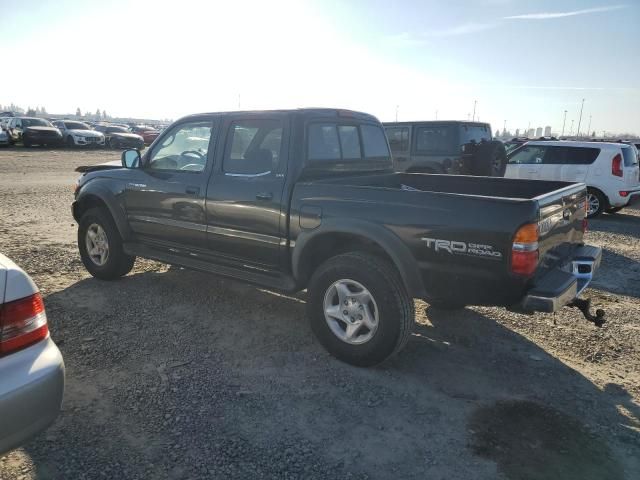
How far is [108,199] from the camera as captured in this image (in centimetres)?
536

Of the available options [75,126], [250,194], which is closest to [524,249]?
[250,194]

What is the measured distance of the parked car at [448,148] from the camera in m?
9.88

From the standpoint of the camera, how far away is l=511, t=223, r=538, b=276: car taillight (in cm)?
300

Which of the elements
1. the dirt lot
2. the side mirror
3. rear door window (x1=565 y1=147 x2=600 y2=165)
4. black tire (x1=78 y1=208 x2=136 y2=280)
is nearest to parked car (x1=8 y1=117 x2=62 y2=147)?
black tire (x1=78 y1=208 x2=136 y2=280)

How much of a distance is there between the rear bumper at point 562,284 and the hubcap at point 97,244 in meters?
4.48

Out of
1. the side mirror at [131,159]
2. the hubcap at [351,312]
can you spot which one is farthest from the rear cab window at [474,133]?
the hubcap at [351,312]

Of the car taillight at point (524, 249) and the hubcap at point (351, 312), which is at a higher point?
the car taillight at point (524, 249)

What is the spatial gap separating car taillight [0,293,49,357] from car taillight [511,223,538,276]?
2.66m

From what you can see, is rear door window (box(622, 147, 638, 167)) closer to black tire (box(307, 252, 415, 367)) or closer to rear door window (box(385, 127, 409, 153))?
rear door window (box(385, 127, 409, 153))

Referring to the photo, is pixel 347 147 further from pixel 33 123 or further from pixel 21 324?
pixel 33 123

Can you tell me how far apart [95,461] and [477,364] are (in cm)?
282

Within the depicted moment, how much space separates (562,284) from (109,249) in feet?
15.0

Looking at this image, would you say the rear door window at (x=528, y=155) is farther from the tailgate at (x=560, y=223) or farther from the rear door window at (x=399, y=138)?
the tailgate at (x=560, y=223)

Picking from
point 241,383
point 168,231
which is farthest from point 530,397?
point 168,231
